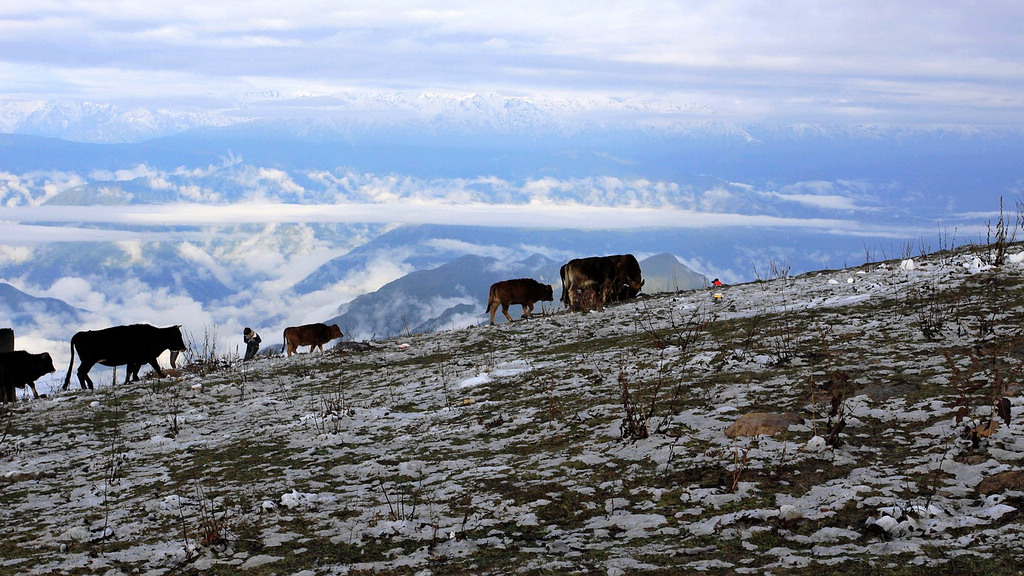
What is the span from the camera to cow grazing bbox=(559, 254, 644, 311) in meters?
24.5

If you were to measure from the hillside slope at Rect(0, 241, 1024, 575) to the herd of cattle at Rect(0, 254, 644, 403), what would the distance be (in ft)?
21.3

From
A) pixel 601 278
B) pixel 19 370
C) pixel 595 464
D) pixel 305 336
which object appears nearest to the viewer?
pixel 595 464

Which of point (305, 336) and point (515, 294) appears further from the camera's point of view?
point (305, 336)

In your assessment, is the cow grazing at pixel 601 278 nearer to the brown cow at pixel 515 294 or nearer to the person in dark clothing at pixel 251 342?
the brown cow at pixel 515 294

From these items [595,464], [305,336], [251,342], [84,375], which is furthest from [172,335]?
[595,464]

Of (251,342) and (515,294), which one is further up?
(515,294)

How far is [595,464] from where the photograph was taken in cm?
758

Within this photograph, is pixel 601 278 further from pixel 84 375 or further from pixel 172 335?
pixel 84 375

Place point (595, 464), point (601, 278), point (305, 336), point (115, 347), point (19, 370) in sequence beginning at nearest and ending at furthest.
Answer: point (595, 464) < point (19, 370) < point (115, 347) < point (601, 278) < point (305, 336)

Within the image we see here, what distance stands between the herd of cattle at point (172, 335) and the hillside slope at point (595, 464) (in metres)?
6.48

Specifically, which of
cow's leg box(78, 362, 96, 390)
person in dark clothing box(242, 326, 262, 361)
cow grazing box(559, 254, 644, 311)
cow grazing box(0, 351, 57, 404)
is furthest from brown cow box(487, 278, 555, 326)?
cow grazing box(0, 351, 57, 404)

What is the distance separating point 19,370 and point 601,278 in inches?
690

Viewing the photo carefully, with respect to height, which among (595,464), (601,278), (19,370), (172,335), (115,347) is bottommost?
(595,464)

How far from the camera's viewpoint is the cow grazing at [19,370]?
64.6ft
